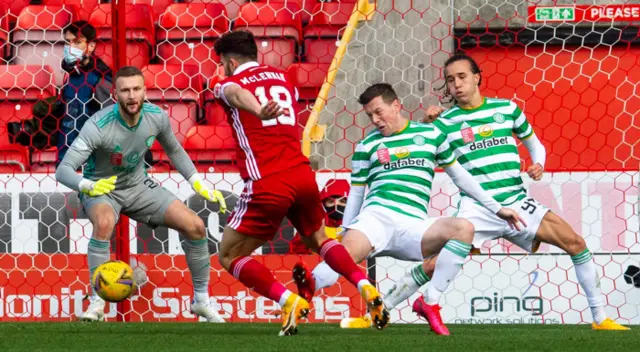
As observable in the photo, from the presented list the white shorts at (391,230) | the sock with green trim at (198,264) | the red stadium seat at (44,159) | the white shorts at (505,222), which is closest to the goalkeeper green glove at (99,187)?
the sock with green trim at (198,264)

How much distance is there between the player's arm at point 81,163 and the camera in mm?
6473

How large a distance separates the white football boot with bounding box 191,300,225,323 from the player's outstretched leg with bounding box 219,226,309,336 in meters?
1.67

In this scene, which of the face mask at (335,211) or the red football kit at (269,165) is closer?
the red football kit at (269,165)

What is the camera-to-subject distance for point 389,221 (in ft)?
20.8

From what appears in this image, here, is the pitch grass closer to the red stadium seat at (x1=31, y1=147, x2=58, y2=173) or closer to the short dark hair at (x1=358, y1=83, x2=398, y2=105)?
the short dark hair at (x1=358, y1=83, x2=398, y2=105)

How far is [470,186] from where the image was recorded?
6043 mm

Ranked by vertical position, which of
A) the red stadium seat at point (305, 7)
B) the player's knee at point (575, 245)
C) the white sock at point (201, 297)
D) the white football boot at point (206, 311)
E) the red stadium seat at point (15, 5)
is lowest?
the white football boot at point (206, 311)

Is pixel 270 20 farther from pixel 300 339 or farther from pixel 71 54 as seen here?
pixel 300 339

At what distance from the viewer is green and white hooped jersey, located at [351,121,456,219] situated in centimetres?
642

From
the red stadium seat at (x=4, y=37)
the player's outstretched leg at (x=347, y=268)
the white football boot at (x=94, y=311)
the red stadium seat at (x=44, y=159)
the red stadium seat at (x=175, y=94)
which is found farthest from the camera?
the red stadium seat at (x=4, y=37)

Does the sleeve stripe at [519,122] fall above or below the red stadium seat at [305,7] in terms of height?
below

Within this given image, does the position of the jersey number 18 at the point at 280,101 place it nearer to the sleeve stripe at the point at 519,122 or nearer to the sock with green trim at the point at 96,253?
the sleeve stripe at the point at 519,122

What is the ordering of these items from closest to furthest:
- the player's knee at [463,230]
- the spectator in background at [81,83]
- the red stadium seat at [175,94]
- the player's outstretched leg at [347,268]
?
the player's outstretched leg at [347,268]
the player's knee at [463,230]
the spectator in background at [81,83]
the red stadium seat at [175,94]

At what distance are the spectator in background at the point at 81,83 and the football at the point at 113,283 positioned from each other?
1998mm
